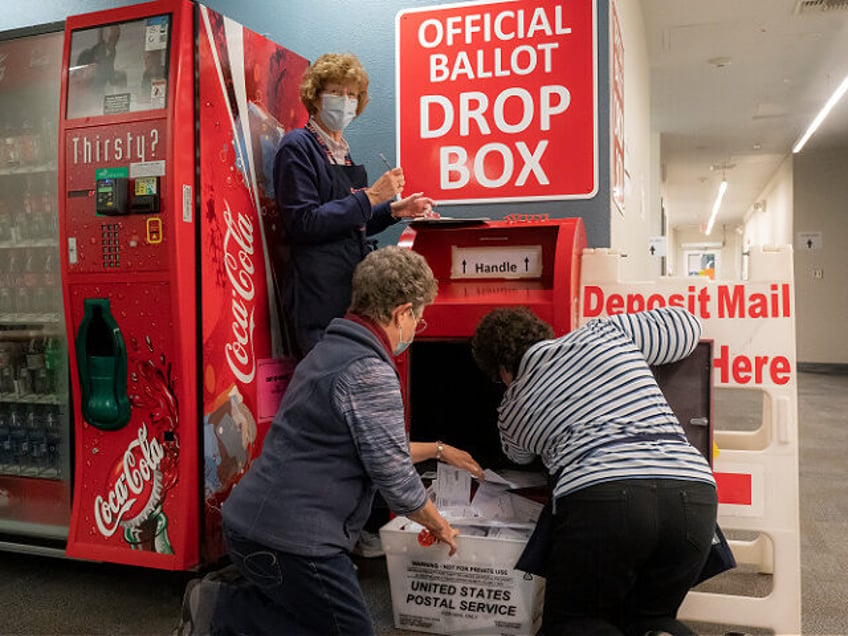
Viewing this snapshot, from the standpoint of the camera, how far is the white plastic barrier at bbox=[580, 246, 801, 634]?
2.36m

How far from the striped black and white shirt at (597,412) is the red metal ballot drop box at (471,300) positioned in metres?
0.41

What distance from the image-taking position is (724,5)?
605cm

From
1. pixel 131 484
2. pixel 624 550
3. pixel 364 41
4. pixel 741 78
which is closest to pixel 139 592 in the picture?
pixel 131 484

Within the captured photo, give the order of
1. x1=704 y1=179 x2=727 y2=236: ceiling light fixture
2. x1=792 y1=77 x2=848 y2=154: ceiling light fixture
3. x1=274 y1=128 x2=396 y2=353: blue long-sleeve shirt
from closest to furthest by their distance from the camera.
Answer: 1. x1=274 y1=128 x2=396 y2=353: blue long-sleeve shirt
2. x1=792 y1=77 x2=848 y2=154: ceiling light fixture
3. x1=704 y1=179 x2=727 y2=236: ceiling light fixture

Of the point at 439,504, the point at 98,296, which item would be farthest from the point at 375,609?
the point at 98,296

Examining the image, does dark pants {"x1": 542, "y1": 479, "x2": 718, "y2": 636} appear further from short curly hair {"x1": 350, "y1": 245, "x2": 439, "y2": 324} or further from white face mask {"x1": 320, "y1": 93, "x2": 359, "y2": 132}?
white face mask {"x1": 320, "y1": 93, "x2": 359, "y2": 132}

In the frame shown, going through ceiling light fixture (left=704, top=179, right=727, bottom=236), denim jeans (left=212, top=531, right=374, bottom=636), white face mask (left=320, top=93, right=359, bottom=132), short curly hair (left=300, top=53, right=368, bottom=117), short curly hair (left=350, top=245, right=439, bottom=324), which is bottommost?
denim jeans (left=212, top=531, right=374, bottom=636)

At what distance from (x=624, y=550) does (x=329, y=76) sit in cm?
188

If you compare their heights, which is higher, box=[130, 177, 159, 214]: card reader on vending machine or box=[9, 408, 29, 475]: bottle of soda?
box=[130, 177, 159, 214]: card reader on vending machine

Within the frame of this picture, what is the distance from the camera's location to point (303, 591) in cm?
184

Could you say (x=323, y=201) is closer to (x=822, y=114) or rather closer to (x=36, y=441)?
(x=36, y=441)

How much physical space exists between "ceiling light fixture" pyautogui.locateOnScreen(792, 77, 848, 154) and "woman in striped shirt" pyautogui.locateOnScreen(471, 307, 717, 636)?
301 inches

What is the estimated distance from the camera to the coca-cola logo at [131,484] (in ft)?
8.49

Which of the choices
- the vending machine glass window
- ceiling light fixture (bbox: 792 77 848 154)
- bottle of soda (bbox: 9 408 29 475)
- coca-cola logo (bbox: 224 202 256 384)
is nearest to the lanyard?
coca-cola logo (bbox: 224 202 256 384)
